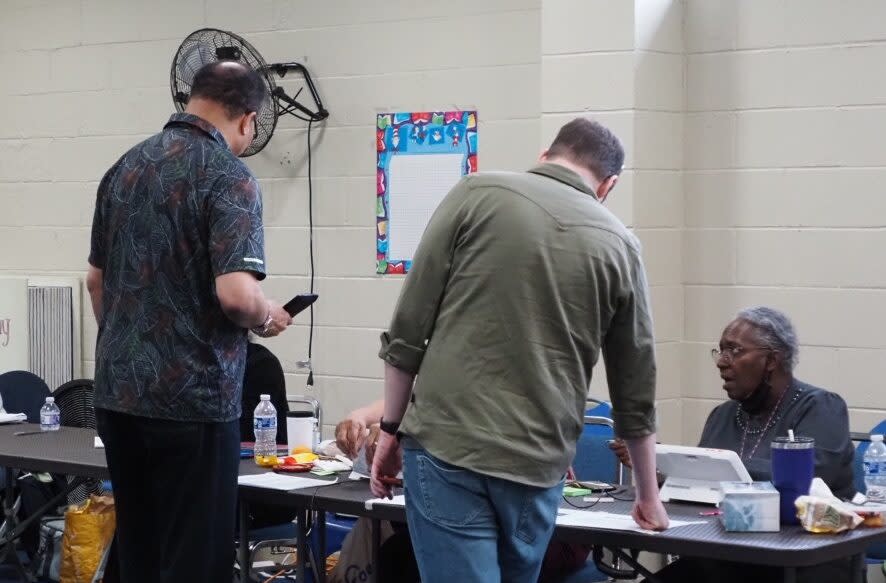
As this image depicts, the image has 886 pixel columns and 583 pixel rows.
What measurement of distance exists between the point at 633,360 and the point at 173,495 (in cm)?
105

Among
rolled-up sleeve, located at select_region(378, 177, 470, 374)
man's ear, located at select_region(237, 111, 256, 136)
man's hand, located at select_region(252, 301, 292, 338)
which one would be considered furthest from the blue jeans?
man's ear, located at select_region(237, 111, 256, 136)

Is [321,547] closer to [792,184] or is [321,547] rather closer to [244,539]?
[244,539]

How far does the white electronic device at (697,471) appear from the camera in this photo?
9.95ft

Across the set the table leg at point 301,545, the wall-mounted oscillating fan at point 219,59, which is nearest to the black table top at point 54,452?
the table leg at point 301,545

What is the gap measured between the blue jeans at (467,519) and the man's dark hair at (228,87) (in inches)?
39.4

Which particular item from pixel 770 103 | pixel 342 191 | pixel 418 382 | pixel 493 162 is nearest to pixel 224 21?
pixel 342 191

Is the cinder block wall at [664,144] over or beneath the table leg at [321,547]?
over

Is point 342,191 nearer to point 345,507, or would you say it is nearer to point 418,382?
point 345,507

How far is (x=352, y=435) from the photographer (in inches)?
138

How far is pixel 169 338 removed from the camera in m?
2.74

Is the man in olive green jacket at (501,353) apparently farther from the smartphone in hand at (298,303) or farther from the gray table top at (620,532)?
the smartphone in hand at (298,303)

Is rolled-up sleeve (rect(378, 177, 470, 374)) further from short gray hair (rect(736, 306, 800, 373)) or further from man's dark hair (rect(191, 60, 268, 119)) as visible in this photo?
short gray hair (rect(736, 306, 800, 373))

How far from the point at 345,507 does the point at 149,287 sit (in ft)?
2.57

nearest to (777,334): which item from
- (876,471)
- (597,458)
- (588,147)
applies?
(876,471)
